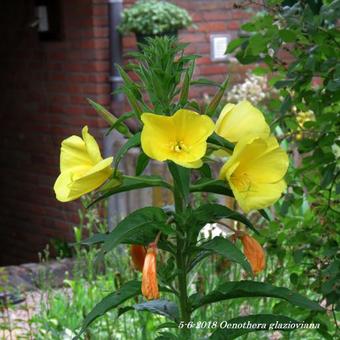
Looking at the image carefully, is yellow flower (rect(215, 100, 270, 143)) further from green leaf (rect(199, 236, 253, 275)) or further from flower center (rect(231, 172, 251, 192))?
green leaf (rect(199, 236, 253, 275))

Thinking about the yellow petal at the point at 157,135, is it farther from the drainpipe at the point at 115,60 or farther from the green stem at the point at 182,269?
the drainpipe at the point at 115,60

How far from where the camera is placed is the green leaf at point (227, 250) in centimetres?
227

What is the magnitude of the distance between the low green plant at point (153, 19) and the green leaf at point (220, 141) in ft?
16.4

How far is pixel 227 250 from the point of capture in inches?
91.9

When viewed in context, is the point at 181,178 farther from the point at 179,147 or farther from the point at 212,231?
the point at 212,231

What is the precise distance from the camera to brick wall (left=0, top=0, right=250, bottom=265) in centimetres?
773

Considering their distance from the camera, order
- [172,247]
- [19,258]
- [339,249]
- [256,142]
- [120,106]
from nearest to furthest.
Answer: [256,142]
[172,247]
[339,249]
[120,106]
[19,258]

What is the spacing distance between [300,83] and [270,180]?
978mm

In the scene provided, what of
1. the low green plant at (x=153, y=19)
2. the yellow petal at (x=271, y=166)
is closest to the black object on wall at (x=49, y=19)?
the low green plant at (x=153, y=19)

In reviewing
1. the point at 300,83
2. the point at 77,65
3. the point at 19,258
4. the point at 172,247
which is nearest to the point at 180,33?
the point at 77,65

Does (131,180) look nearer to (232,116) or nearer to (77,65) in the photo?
(232,116)

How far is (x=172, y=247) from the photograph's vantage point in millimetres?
2475

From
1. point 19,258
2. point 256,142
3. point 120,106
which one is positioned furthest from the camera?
point 19,258

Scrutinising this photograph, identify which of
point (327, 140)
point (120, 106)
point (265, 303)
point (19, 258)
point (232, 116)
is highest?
point (232, 116)
